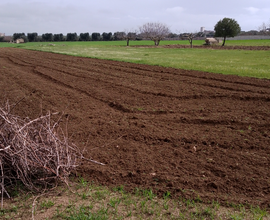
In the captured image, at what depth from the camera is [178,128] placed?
20.9ft

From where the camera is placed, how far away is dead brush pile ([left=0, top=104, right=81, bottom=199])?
397cm

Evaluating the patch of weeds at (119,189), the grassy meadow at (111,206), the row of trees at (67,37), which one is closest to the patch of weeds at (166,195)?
the grassy meadow at (111,206)

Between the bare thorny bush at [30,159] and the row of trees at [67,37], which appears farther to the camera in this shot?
the row of trees at [67,37]

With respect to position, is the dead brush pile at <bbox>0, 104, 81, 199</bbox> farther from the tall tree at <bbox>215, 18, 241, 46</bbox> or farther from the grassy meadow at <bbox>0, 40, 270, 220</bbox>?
the tall tree at <bbox>215, 18, 241, 46</bbox>

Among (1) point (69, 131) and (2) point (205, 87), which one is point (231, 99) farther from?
(1) point (69, 131)

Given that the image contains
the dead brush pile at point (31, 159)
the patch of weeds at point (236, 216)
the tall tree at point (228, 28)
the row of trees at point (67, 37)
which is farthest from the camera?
the row of trees at point (67, 37)

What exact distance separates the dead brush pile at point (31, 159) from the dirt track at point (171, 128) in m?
0.61

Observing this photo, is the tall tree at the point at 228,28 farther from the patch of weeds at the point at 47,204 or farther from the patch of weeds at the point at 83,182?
the patch of weeds at the point at 47,204

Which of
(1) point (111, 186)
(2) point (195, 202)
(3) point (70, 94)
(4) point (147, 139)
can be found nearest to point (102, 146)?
(4) point (147, 139)

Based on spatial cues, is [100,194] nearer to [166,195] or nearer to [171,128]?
[166,195]

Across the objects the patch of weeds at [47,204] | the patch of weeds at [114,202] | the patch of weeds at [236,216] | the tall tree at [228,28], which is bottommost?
the patch of weeds at [47,204]

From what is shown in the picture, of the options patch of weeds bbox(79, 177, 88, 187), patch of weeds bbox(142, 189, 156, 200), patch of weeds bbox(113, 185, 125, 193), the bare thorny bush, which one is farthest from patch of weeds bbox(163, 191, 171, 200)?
the bare thorny bush

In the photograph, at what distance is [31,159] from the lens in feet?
13.6

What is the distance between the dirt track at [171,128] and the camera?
4246 mm
